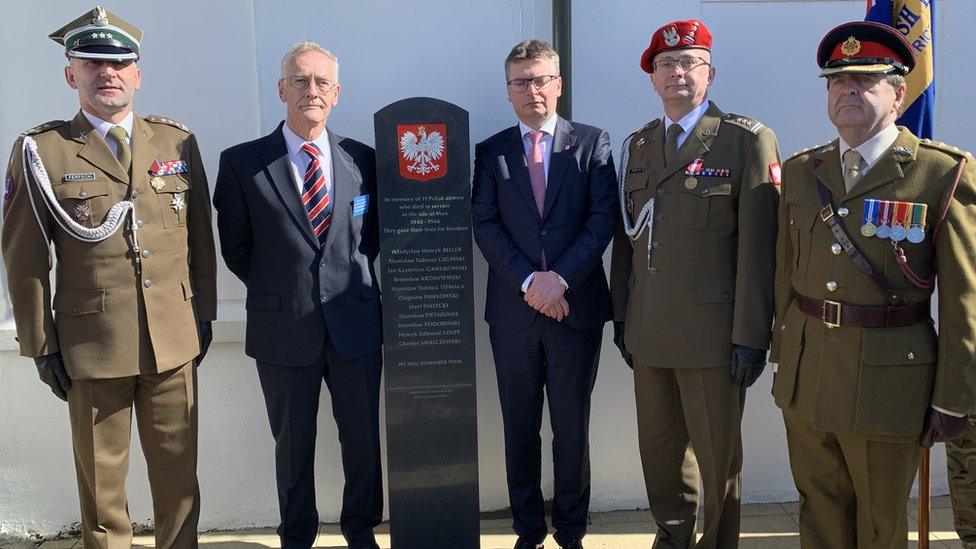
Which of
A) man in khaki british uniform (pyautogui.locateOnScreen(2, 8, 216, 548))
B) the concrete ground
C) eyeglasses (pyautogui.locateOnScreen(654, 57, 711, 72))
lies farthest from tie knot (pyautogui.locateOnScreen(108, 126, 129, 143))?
eyeglasses (pyautogui.locateOnScreen(654, 57, 711, 72))

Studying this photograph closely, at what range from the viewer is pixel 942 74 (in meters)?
3.79

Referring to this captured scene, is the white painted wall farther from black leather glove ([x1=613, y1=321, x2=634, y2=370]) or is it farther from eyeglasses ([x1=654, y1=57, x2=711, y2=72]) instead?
eyeglasses ([x1=654, y1=57, x2=711, y2=72])

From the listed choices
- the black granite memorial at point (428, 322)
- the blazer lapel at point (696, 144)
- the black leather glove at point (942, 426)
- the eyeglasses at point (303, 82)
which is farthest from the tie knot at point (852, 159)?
the eyeglasses at point (303, 82)

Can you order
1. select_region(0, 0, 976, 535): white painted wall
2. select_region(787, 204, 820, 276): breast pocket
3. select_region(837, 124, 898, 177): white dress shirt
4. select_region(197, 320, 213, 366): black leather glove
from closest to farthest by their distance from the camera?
select_region(837, 124, 898, 177): white dress shirt
select_region(787, 204, 820, 276): breast pocket
select_region(197, 320, 213, 366): black leather glove
select_region(0, 0, 976, 535): white painted wall

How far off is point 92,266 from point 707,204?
219cm

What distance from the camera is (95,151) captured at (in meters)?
2.83

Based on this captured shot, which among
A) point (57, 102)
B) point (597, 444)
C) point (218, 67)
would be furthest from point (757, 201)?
point (57, 102)

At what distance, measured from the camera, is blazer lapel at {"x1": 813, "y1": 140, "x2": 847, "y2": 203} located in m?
2.50

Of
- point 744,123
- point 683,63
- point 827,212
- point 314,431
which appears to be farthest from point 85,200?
point 827,212

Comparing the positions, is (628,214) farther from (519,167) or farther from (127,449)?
(127,449)

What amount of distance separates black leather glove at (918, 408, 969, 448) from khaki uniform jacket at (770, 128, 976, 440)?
0.03 m

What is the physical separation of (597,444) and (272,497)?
1573 mm

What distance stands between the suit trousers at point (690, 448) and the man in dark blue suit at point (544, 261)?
11.1 inches

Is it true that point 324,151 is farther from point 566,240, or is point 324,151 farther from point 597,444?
point 597,444
